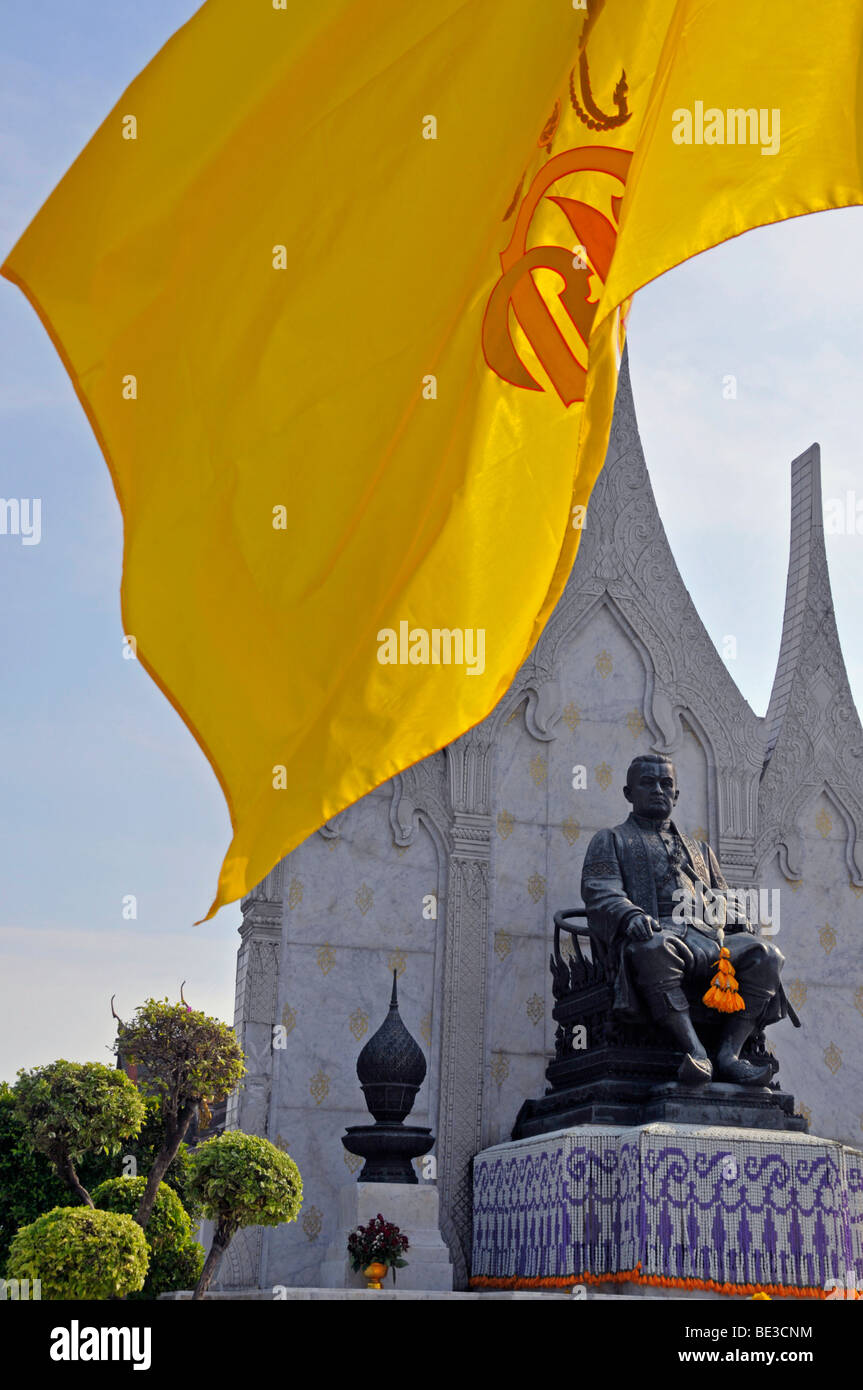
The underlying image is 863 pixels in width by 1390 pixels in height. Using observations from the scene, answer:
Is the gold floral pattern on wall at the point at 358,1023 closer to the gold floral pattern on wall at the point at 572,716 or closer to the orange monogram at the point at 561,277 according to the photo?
the gold floral pattern on wall at the point at 572,716

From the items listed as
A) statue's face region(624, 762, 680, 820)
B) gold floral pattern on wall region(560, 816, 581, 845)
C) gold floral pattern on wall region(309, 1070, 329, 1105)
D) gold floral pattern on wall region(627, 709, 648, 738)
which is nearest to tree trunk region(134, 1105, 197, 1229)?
gold floral pattern on wall region(309, 1070, 329, 1105)

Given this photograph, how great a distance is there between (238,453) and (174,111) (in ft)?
2.90

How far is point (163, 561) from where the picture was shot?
357 centimetres

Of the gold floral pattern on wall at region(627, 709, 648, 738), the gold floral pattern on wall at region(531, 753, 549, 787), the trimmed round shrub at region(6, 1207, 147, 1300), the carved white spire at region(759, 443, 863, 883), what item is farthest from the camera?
the carved white spire at region(759, 443, 863, 883)

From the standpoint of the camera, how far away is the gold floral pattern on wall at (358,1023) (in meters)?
12.5

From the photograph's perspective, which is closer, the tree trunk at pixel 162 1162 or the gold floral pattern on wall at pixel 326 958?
the tree trunk at pixel 162 1162

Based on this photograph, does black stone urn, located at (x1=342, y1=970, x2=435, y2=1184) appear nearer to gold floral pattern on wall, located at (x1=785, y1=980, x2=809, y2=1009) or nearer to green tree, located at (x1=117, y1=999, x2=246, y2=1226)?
green tree, located at (x1=117, y1=999, x2=246, y2=1226)

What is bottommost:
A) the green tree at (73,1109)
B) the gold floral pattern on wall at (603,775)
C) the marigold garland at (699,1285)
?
the marigold garland at (699,1285)

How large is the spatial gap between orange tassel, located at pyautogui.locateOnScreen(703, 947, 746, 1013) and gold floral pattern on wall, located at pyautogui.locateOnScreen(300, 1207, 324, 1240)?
365cm

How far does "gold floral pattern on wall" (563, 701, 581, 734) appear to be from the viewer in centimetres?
1399

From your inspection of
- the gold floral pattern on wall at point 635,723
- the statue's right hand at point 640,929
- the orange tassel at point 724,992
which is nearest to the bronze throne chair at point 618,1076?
the orange tassel at point 724,992

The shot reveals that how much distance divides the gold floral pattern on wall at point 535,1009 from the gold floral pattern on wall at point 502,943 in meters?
0.45
